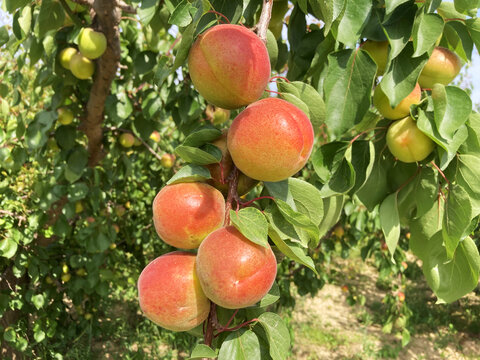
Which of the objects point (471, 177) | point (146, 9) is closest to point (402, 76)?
point (471, 177)

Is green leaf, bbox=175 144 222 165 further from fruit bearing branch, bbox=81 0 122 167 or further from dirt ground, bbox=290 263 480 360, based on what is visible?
dirt ground, bbox=290 263 480 360

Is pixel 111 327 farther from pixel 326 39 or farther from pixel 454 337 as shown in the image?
pixel 454 337

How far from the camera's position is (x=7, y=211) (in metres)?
1.74

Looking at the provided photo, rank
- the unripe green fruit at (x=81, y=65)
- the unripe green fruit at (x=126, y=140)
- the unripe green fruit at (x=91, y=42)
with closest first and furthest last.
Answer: the unripe green fruit at (x=91, y=42) → the unripe green fruit at (x=81, y=65) → the unripe green fruit at (x=126, y=140)

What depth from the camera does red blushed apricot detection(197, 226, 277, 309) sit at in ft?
1.70

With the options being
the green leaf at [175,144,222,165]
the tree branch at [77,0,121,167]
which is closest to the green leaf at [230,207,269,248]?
the green leaf at [175,144,222,165]

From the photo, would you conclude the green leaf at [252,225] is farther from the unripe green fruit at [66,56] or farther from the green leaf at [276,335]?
the unripe green fruit at [66,56]

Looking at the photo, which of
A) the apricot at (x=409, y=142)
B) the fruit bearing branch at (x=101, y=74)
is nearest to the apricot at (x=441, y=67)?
the apricot at (x=409, y=142)

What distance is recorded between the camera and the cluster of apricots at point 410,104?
0.77 meters

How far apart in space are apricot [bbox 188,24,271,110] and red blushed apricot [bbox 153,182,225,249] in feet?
0.51

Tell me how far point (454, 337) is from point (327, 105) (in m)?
4.23

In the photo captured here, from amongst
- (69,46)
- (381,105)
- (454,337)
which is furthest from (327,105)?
(454,337)

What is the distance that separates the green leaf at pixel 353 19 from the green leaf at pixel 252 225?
346 mm

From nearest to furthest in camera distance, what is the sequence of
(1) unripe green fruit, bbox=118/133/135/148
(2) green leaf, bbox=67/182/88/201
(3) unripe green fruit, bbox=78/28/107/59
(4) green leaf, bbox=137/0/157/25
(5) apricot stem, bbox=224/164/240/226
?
(5) apricot stem, bbox=224/164/240/226 < (4) green leaf, bbox=137/0/157/25 < (3) unripe green fruit, bbox=78/28/107/59 < (2) green leaf, bbox=67/182/88/201 < (1) unripe green fruit, bbox=118/133/135/148
